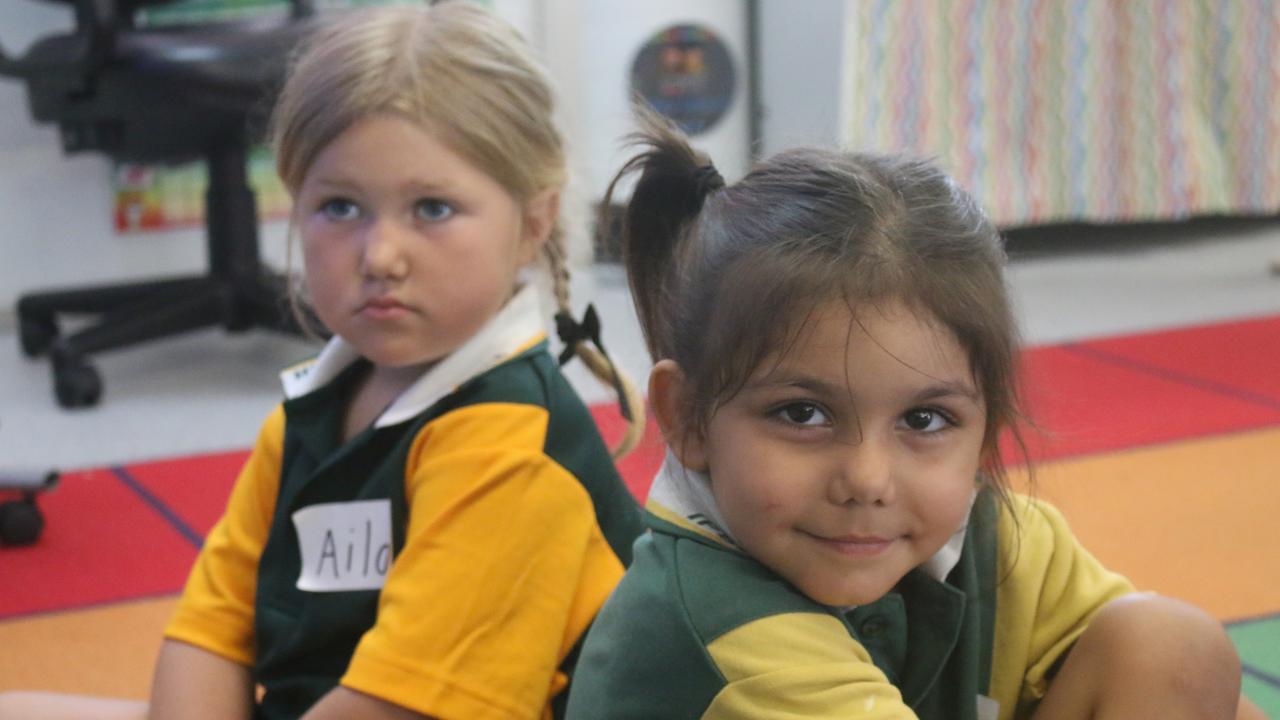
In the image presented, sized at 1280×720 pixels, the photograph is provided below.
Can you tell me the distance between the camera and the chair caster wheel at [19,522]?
1.80 meters

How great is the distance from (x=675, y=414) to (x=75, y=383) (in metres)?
1.78

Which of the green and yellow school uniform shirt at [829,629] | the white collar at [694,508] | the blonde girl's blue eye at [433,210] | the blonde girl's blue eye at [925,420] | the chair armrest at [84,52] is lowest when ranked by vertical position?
the green and yellow school uniform shirt at [829,629]

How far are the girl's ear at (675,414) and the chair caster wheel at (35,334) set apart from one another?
6.84ft

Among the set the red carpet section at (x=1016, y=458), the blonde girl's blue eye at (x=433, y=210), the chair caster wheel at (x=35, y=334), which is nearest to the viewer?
the blonde girl's blue eye at (x=433, y=210)

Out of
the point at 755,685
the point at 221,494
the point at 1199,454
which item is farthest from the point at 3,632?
the point at 1199,454

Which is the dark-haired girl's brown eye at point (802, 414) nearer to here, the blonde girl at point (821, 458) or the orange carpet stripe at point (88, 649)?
the blonde girl at point (821, 458)

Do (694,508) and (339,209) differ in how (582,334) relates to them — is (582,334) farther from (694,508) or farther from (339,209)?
(694,508)

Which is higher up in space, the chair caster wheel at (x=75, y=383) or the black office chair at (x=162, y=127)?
the black office chair at (x=162, y=127)

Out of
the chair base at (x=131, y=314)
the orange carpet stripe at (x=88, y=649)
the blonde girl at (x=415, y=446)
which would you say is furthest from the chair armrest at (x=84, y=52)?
the blonde girl at (x=415, y=446)

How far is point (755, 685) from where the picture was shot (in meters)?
0.79

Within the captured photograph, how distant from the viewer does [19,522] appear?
1.80 m

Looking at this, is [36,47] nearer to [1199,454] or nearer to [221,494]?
[221,494]

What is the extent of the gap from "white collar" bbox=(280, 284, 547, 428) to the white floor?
35.1 inches

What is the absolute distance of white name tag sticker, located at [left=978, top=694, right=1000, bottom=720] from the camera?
38.3 inches
